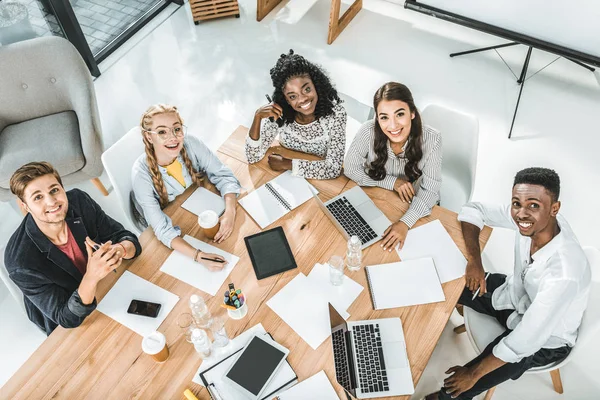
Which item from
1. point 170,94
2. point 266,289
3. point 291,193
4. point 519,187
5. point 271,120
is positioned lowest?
point 170,94

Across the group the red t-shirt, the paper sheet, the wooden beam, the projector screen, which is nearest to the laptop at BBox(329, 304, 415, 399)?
the paper sheet

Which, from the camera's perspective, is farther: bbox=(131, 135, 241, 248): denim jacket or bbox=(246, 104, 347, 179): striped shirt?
bbox=(246, 104, 347, 179): striped shirt

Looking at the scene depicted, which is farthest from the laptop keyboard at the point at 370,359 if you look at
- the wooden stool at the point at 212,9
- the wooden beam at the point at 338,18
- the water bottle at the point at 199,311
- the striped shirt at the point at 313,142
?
the wooden stool at the point at 212,9

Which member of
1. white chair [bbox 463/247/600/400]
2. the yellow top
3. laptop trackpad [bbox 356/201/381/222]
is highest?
the yellow top

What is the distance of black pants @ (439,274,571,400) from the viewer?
201 centimetres

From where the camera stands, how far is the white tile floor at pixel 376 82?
335 cm

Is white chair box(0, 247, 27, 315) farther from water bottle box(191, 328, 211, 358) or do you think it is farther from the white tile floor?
water bottle box(191, 328, 211, 358)

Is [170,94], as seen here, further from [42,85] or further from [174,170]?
[174,170]

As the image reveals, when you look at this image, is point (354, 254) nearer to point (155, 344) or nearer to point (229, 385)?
point (229, 385)

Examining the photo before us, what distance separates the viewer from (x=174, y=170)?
2.30 meters

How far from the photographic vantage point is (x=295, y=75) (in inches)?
94.6

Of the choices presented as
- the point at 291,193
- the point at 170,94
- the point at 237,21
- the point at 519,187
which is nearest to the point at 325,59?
the point at 237,21

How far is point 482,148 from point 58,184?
2806 millimetres

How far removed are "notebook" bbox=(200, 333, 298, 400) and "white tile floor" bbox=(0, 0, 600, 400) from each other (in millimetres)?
1523
